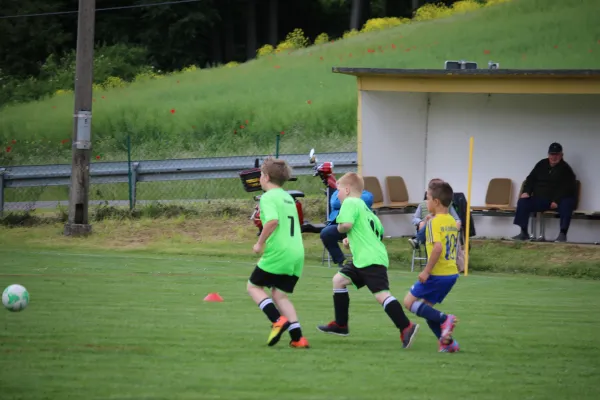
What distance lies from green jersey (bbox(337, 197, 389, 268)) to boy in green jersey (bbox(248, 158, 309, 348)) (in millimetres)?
500

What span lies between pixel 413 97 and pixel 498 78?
2.75 m

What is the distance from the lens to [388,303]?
30.1 feet

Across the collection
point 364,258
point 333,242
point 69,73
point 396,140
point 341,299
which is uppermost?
point 69,73

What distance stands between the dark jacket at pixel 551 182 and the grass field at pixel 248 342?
277cm

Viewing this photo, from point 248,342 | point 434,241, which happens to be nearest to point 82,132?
point 248,342

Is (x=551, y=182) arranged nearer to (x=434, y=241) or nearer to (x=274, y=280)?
(x=434, y=241)

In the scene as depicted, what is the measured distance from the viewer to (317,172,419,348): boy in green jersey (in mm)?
9172

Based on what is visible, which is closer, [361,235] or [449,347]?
[449,347]

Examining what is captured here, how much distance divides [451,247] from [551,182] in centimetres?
999

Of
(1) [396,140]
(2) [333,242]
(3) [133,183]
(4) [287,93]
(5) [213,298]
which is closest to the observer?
(5) [213,298]

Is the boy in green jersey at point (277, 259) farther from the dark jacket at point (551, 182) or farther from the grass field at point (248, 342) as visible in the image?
the dark jacket at point (551, 182)

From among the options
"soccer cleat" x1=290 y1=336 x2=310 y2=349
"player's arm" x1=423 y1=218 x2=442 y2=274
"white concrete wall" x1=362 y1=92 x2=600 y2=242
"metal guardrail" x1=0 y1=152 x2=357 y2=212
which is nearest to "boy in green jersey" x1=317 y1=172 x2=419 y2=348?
"player's arm" x1=423 y1=218 x2=442 y2=274

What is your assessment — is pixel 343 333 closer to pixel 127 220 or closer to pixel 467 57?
pixel 127 220

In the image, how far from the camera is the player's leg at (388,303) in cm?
915
